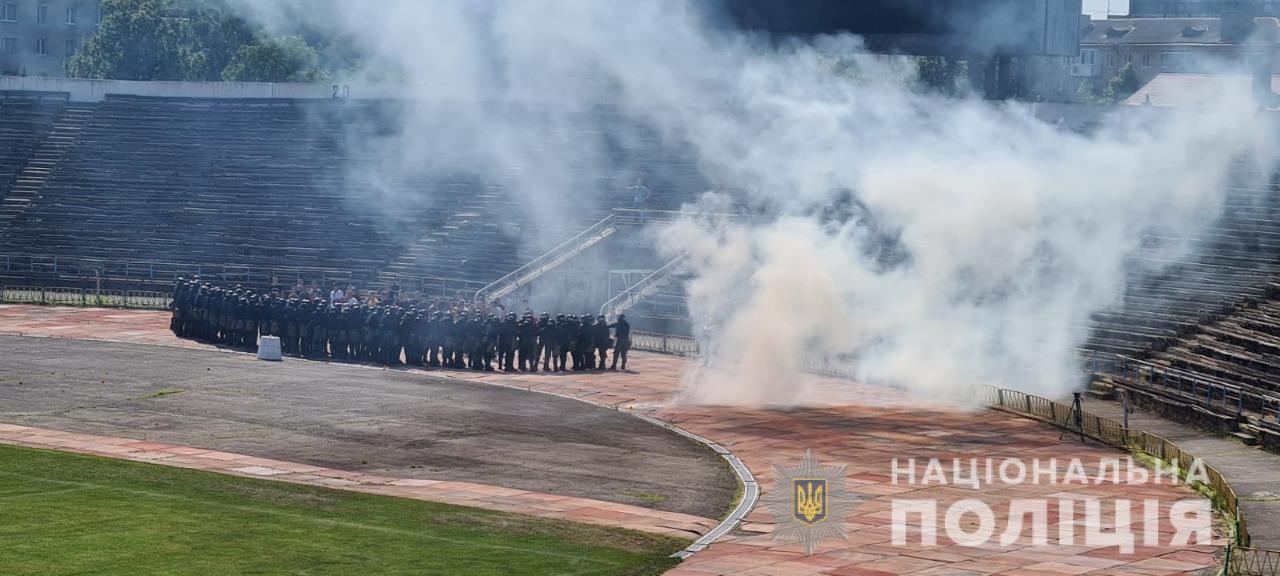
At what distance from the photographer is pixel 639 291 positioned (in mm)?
40844

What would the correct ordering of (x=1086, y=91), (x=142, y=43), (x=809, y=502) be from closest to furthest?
(x=809, y=502), (x=142, y=43), (x=1086, y=91)

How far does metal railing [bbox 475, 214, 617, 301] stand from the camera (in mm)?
41938

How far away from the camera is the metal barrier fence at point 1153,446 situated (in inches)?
654

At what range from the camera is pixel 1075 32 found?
146 ft

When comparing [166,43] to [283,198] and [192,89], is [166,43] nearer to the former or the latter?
[192,89]

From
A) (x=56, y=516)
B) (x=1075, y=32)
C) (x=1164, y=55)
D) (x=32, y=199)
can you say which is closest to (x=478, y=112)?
(x=32, y=199)

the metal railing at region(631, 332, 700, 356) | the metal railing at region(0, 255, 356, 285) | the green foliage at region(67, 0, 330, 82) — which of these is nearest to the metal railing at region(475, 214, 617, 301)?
the metal railing at region(631, 332, 700, 356)

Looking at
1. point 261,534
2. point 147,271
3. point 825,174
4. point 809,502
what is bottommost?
point 261,534

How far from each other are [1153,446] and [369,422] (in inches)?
487

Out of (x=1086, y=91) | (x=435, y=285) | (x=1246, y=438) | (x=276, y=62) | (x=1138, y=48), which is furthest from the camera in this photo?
(x=1138, y=48)

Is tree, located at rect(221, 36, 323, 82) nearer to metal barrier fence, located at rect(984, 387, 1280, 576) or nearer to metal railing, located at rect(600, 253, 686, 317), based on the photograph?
metal railing, located at rect(600, 253, 686, 317)

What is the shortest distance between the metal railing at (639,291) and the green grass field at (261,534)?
2029 cm

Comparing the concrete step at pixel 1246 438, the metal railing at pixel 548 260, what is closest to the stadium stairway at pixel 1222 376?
the concrete step at pixel 1246 438

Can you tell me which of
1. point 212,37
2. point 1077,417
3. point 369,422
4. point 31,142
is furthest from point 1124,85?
point 369,422
